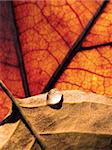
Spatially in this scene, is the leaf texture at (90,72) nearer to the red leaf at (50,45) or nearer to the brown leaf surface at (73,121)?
the red leaf at (50,45)

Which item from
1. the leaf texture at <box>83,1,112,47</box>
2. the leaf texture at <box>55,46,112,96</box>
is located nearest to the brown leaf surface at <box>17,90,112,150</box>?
the leaf texture at <box>55,46,112,96</box>

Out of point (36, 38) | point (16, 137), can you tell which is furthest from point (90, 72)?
point (16, 137)

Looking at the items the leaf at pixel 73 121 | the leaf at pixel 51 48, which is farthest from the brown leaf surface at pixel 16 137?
the leaf at pixel 51 48

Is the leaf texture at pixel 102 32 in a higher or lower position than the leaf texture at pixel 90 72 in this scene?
higher

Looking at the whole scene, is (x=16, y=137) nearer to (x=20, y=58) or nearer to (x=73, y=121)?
(x=73, y=121)

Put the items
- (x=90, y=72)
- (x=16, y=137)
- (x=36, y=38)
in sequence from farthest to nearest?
(x=36, y=38), (x=90, y=72), (x=16, y=137)

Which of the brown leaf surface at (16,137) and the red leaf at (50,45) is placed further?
the red leaf at (50,45)
